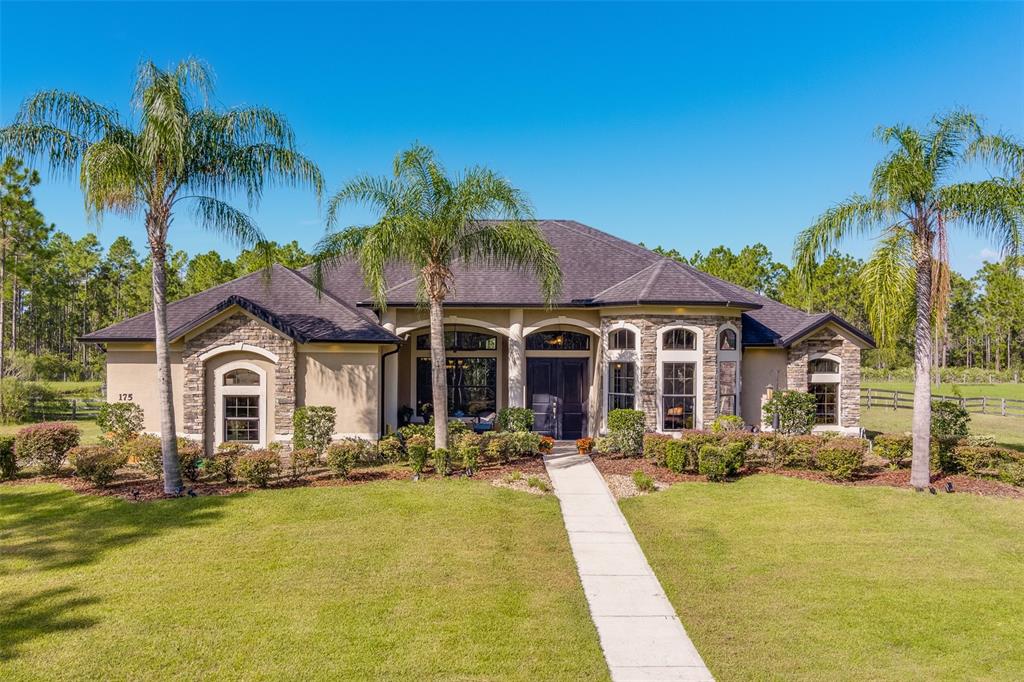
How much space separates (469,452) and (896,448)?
977 cm

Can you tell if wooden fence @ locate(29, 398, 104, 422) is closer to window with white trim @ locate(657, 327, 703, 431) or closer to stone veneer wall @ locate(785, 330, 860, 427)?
window with white trim @ locate(657, 327, 703, 431)

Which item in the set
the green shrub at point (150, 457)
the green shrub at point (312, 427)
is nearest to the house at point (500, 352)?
the green shrub at point (312, 427)

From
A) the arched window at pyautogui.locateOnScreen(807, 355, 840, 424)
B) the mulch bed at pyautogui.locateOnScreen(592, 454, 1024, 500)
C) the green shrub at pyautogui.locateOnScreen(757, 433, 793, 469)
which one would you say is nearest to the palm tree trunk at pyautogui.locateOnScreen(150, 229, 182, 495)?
the mulch bed at pyautogui.locateOnScreen(592, 454, 1024, 500)

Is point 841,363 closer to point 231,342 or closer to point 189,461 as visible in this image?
point 231,342

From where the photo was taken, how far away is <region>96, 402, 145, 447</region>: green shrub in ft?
50.9

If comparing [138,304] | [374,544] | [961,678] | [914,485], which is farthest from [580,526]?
[138,304]

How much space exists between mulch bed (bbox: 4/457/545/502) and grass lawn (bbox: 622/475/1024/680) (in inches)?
141

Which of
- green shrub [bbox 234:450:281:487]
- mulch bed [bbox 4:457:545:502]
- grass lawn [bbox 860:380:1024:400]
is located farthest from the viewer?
grass lawn [bbox 860:380:1024:400]

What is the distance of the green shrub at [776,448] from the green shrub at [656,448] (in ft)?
7.00

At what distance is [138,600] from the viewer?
716 centimetres

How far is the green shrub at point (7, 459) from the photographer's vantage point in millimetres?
12750

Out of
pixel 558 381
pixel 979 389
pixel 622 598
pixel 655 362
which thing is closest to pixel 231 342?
pixel 558 381

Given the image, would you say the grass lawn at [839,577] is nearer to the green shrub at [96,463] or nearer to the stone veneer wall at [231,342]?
the stone veneer wall at [231,342]

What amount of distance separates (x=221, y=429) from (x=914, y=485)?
15.8m
